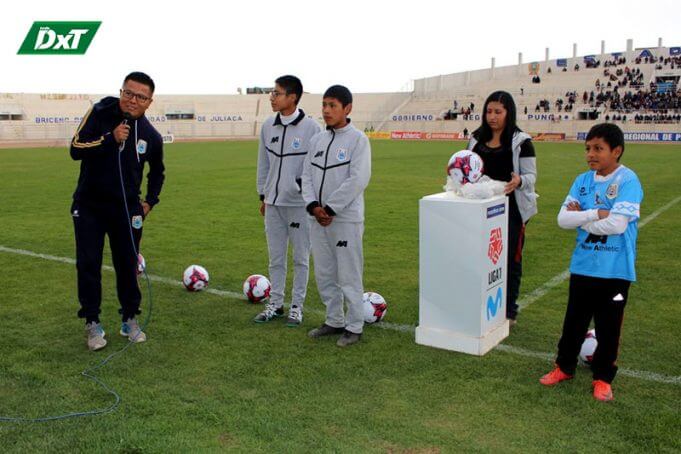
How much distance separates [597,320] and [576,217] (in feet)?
2.28

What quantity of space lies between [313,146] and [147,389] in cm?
226

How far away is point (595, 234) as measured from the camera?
4066mm

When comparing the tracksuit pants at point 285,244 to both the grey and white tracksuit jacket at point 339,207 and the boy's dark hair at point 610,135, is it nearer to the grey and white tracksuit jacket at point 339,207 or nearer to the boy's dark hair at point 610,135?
the grey and white tracksuit jacket at point 339,207

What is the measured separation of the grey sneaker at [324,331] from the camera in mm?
5316

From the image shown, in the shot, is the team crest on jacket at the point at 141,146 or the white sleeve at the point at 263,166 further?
the white sleeve at the point at 263,166

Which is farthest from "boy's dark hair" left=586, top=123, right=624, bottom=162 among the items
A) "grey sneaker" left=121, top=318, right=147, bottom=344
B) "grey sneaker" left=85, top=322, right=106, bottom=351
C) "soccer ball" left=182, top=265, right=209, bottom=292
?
"soccer ball" left=182, top=265, right=209, bottom=292

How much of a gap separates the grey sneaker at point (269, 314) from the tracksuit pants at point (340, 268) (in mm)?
645

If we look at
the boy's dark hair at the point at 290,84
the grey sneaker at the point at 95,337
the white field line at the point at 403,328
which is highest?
the boy's dark hair at the point at 290,84

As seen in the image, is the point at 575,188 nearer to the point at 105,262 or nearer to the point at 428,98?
the point at 105,262

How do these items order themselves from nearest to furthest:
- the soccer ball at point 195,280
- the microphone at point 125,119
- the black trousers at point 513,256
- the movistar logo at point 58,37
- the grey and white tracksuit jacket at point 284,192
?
1. the microphone at point 125,119
2. the black trousers at point 513,256
3. the grey and white tracksuit jacket at point 284,192
4. the soccer ball at point 195,280
5. the movistar logo at point 58,37

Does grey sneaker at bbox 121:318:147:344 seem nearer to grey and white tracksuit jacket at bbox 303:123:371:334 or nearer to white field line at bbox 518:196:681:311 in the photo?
grey and white tracksuit jacket at bbox 303:123:371:334

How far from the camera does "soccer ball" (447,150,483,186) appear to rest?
4812 millimetres

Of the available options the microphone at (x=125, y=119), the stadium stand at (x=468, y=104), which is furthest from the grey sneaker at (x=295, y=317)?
the stadium stand at (x=468, y=104)

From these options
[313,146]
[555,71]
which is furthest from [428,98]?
[313,146]
